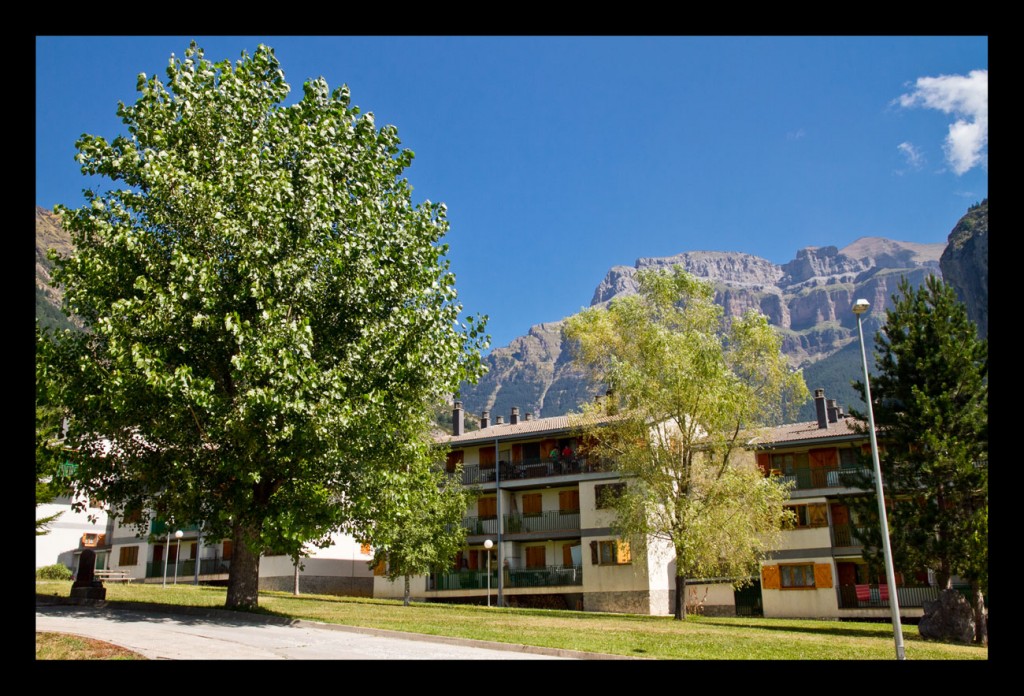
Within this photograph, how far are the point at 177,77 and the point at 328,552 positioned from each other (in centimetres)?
3601

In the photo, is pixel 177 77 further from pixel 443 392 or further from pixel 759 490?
pixel 759 490

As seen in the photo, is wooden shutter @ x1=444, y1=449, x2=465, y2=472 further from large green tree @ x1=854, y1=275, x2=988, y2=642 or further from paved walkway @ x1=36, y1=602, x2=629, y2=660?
paved walkway @ x1=36, y1=602, x2=629, y2=660

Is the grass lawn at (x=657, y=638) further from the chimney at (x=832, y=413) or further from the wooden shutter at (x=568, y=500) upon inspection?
the chimney at (x=832, y=413)

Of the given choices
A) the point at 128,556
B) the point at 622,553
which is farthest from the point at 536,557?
the point at 128,556

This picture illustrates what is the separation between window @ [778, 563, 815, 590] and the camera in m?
43.0

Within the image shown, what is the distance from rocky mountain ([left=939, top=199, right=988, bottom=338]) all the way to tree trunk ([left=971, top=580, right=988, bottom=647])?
351 feet

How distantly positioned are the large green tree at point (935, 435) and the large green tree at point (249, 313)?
1682 centimetres

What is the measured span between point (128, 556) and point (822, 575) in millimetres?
46605

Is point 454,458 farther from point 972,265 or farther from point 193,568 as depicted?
point 972,265

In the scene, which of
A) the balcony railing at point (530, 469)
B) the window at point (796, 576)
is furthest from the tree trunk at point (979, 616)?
the balcony railing at point (530, 469)

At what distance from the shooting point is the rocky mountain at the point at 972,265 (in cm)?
12725

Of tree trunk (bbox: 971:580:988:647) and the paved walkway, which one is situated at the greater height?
the paved walkway

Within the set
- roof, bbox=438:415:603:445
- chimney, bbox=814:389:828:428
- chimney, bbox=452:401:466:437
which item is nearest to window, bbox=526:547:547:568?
roof, bbox=438:415:603:445

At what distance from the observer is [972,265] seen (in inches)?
5118
